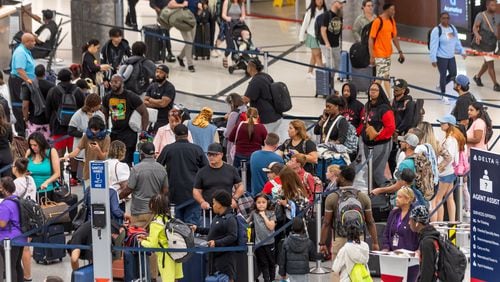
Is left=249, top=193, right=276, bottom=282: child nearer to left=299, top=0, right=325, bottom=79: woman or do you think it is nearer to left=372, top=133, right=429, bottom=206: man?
left=372, top=133, right=429, bottom=206: man

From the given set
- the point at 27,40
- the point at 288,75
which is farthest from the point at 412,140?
the point at 288,75

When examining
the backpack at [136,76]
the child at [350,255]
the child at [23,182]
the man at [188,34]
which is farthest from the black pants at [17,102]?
the child at [350,255]

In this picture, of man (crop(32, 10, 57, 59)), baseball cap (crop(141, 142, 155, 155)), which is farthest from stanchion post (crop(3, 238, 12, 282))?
man (crop(32, 10, 57, 59))

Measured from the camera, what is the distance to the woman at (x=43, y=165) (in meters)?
17.6

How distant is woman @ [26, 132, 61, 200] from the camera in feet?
57.7

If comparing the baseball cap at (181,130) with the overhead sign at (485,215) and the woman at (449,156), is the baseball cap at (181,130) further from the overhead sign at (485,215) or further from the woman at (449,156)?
the overhead sign at (485,215)

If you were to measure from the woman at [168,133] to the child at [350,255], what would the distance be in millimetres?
4136

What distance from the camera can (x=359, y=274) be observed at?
575 inches

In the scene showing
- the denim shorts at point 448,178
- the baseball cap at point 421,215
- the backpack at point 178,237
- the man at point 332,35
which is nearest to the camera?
the baseball cap at point 421,215

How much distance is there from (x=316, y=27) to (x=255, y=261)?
10.3 meters

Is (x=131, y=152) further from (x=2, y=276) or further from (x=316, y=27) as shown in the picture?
(x=316, y=27)

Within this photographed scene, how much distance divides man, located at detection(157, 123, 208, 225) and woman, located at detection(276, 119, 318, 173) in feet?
3.85

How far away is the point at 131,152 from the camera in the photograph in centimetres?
1967

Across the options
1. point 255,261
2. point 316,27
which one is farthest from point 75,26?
point 255,261
